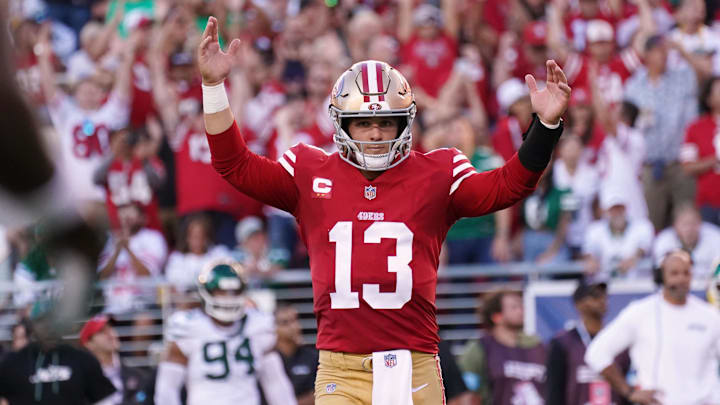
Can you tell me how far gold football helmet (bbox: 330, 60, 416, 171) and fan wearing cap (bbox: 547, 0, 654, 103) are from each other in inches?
253

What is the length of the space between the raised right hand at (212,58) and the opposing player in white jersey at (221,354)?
396 centimetres

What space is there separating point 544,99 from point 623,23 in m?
7.92

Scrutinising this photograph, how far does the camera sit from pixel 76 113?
12586 mm

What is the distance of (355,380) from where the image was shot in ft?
19.6

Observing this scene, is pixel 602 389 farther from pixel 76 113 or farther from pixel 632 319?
pixel 76 113

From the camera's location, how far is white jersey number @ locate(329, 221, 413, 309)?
19.7 feet

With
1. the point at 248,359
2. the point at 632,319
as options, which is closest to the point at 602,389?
the point at 632,319

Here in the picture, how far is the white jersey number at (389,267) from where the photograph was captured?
6.01 metres

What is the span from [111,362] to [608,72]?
5355 millimetres

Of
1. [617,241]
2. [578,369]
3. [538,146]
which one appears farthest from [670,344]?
[538,146]

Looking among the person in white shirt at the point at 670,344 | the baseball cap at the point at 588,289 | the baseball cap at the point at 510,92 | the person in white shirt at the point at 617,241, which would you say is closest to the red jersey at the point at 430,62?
the baseball cap at the point at 510,92

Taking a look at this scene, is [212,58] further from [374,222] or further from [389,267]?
[389,267]

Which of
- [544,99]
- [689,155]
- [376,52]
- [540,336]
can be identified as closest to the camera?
[544,99]

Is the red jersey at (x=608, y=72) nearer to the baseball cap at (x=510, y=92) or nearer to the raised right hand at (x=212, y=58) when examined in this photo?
the baseball cap at (x=510, y=92)
